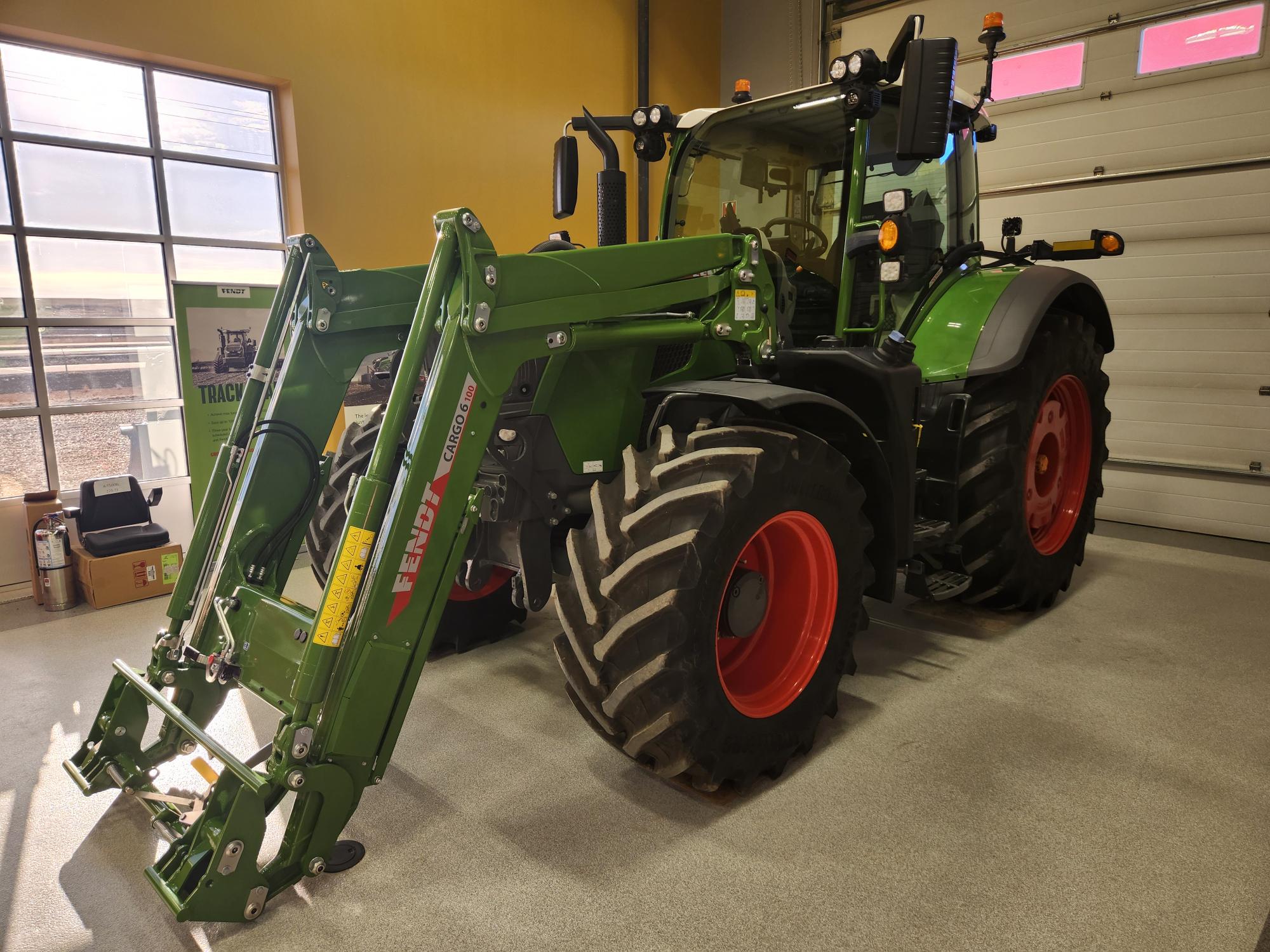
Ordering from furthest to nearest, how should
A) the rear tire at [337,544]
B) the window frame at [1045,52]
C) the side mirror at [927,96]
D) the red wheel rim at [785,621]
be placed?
1. the window frame at [1045,52]
2. the rear tire at [337,544]
3. the red wheel rim at [785,621]
4. the side mirror at [927,96]

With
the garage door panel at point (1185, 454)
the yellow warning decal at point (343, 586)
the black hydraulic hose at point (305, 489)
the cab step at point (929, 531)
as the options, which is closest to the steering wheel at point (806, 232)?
the cab step at point (929, 531)

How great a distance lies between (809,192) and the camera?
317cm

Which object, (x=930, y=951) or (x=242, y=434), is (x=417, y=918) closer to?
(x=930, y=951)

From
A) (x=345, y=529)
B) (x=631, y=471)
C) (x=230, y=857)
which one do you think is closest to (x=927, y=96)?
(x=631, y=471)

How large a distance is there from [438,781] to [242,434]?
114 centimetres

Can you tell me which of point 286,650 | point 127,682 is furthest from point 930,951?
point 127,682

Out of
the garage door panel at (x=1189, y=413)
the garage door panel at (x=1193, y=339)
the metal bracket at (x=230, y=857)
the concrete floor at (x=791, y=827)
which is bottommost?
the concrete floor at (x=791, y=827)

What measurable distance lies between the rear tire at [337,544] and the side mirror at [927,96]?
1788mm

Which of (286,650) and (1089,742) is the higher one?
(286,650)

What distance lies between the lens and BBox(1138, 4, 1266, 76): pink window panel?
15.5ft

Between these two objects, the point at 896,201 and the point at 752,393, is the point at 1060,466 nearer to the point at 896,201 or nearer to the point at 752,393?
the point at 896,201

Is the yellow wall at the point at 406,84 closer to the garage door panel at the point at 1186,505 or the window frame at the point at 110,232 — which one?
the window frame at the point at 110,232

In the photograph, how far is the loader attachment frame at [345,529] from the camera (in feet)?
5.69

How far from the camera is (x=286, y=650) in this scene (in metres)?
1.96
